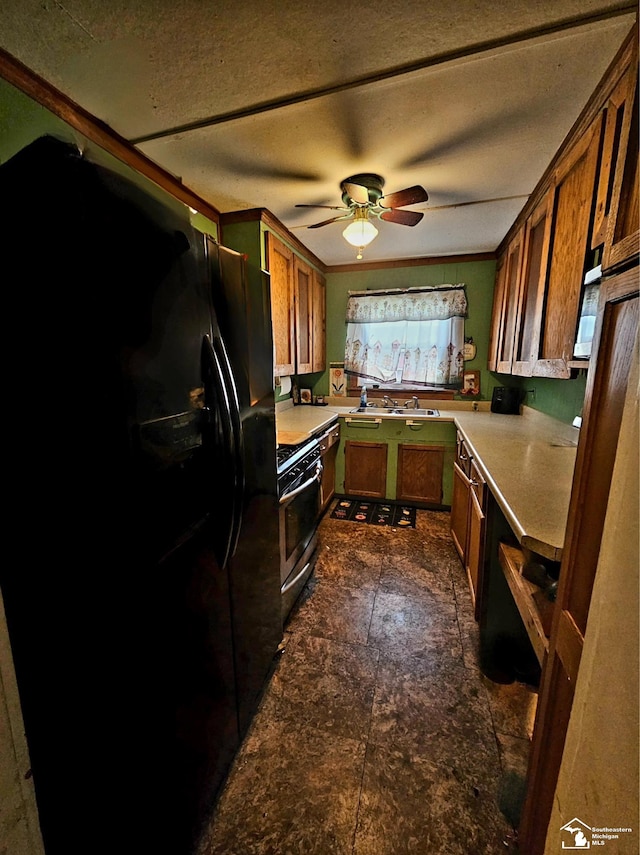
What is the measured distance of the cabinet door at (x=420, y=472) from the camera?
3.05 m

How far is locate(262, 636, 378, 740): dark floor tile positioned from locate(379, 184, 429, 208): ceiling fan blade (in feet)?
7.77

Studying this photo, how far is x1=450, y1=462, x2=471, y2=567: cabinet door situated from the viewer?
7.25 feet

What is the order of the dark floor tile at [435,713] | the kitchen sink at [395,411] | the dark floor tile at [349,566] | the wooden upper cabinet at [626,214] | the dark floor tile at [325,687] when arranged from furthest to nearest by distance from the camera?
the kitchen sink at [395,411] → the dark floor tile at [349,566] → the dark floor tile at [325,687] → the dark floor tile at [435,713] → the wooden upper cabinet at [626,214]

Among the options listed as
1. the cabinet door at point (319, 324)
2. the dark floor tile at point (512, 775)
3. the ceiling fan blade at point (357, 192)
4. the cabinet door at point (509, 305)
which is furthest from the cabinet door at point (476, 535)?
the cabinet door at point (319, 324)

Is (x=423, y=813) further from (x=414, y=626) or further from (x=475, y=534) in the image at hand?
(x=475, y=534)

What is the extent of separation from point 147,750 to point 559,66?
2.34 meters

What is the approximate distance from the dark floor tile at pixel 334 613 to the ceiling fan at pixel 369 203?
220 cm

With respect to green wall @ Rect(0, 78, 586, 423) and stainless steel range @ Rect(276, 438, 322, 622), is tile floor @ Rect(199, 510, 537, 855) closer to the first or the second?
stainless steel range @ Rect(276, 438, 322, 622)

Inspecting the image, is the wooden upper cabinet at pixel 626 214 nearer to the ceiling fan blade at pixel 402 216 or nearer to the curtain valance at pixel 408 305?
the ceiling fan blade at pixel 402 216

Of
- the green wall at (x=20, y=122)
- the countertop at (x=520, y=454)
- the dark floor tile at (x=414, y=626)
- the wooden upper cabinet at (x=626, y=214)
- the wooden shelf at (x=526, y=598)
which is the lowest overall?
the dark floor tile at (x=414, y=626)

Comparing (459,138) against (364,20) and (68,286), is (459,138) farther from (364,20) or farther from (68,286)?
(68,286)

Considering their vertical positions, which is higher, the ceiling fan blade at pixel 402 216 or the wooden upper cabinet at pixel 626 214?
the ceiling fan blade at pixel 402 216

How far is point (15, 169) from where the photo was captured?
617 mm

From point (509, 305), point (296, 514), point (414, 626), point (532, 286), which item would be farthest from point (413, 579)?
point (509, 305)
